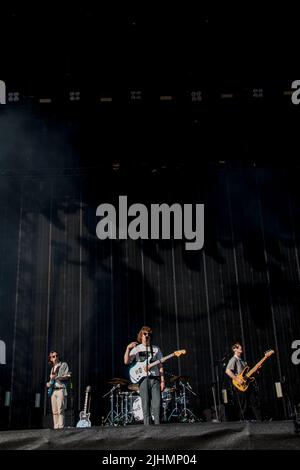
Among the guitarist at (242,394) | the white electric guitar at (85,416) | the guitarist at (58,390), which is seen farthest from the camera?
the white electric guitar at (85,416)

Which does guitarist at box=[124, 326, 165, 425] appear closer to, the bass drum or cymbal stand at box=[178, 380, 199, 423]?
the bass drum

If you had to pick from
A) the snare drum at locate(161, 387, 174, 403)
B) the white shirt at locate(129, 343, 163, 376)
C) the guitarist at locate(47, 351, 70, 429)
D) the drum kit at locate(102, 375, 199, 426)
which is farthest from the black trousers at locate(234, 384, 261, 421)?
the guitarist at locate(47, 351, 70, 429)

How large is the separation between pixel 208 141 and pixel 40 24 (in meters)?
4.48

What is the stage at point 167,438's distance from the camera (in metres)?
2.93

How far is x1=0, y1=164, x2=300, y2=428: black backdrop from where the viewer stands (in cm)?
1096

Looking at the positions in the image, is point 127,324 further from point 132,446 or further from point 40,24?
point 132,446

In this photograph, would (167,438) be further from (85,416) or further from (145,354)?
(85,416)

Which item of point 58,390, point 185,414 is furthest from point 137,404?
point 58,390

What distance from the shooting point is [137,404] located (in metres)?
9.40

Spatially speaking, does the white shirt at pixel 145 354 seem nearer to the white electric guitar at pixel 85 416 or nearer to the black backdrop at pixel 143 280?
the white electric guitar at pixel 85 416

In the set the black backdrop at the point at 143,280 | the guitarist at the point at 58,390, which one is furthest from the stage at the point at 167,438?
the black backdrop at the point at 143,280

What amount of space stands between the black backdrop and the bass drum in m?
1.37

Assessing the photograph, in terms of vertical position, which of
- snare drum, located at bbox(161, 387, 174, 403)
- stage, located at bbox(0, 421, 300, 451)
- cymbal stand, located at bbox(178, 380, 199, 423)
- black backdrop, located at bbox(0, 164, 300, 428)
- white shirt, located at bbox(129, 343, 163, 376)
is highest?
black backdrop, located at bbox(0, 164, 300, 428)

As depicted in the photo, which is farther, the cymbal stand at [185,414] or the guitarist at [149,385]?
the cymbal stand at [185,414]
